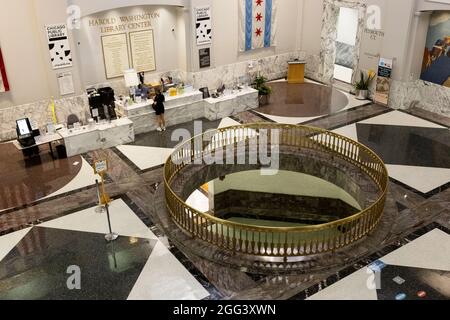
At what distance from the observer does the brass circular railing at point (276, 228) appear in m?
8.27

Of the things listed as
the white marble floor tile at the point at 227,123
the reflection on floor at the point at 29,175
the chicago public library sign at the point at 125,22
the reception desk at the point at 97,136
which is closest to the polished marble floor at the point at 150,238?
the reflection on floor at the point at 29,175

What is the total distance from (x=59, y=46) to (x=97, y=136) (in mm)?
2723

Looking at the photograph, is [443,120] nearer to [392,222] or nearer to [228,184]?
[392,222]

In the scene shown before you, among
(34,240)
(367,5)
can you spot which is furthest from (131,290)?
(367,5)

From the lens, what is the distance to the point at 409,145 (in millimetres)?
12867

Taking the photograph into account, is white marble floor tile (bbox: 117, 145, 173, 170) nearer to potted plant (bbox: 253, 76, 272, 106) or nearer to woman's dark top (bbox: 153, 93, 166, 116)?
woman's dark top (bbox: 153, 93, 166, 116)

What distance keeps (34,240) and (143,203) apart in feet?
7.76

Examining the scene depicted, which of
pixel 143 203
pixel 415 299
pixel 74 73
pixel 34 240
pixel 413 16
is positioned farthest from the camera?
pixel 413 16

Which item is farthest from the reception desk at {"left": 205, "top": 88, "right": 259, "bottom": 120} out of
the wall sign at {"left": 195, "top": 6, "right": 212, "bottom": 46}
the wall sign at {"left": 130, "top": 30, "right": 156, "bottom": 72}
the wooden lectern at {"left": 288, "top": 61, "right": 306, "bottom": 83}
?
the wooden lectern at {"left": 288, "top": 61, "right": 306, "bottom": 83}

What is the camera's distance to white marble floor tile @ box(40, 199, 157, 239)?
9320mm

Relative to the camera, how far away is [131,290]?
7766 millimetres

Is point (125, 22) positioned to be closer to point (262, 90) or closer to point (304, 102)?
point (262, 90)

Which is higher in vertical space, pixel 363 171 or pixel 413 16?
pixel 413 16

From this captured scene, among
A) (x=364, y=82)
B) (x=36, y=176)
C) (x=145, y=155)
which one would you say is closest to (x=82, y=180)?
(x=36, y=176)
